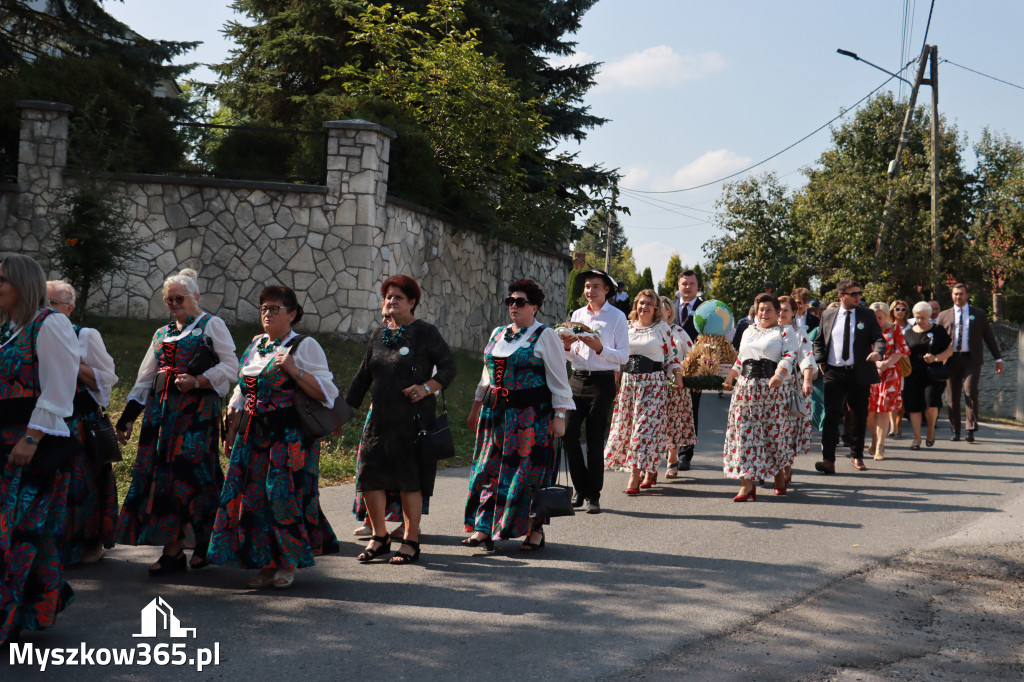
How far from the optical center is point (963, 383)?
50.3 feet

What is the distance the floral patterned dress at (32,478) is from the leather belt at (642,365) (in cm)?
→ 573

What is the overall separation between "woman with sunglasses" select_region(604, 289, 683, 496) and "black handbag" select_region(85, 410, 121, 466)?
182 inches

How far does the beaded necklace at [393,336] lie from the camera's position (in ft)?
21.5

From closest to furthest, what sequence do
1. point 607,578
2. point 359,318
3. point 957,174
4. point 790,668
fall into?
point 790,668
point 607,578
point 359,318
point 957,174

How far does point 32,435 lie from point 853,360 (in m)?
9.48

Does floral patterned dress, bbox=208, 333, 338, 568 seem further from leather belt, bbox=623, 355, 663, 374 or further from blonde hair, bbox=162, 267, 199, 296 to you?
leather belt, bbox=623, 355, 663, 374

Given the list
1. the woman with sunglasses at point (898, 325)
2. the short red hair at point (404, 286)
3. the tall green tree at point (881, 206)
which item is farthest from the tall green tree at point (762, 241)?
the short red hair at point (404, 286)

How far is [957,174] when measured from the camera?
39.7 meters

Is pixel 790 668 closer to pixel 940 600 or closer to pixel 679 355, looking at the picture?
pixel 940 600

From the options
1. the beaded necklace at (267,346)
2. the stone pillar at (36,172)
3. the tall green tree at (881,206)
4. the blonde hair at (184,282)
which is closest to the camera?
the beaded necklace at (267,346)

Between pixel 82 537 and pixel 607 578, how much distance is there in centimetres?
329

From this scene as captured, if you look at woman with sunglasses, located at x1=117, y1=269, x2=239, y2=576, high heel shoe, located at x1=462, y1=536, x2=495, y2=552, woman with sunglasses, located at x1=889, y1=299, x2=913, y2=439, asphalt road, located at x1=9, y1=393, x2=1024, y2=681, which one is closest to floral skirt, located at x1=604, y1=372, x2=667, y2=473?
asphalt road, located at x1=9, y1=393, x2=1024, y2=681

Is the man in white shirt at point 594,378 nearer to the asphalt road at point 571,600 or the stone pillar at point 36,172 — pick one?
the asphalt road at point 571,600

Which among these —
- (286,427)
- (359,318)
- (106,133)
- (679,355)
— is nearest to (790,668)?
(286,427)
